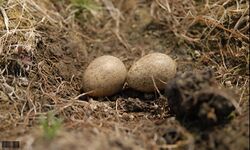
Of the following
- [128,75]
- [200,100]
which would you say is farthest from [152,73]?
[200,100]

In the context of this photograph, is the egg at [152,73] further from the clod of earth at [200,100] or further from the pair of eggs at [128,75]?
the clod of earth at [200,100]

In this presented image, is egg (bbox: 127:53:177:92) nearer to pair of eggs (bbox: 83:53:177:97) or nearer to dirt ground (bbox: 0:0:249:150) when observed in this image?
pair of eggs (bbox: 83:53:177:97)

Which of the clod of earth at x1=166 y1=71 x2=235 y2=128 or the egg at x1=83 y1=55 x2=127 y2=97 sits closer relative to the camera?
the clod of earth at x1=166 y1=71 x2=235 y2=128

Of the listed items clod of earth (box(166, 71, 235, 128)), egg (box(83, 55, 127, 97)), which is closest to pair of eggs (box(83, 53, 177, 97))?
egg (box(83, 55, 127, 97))

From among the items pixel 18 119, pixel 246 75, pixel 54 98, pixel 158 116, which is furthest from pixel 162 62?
pixel 18 119

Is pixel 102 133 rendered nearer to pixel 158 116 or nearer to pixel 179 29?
pixel 158 116
